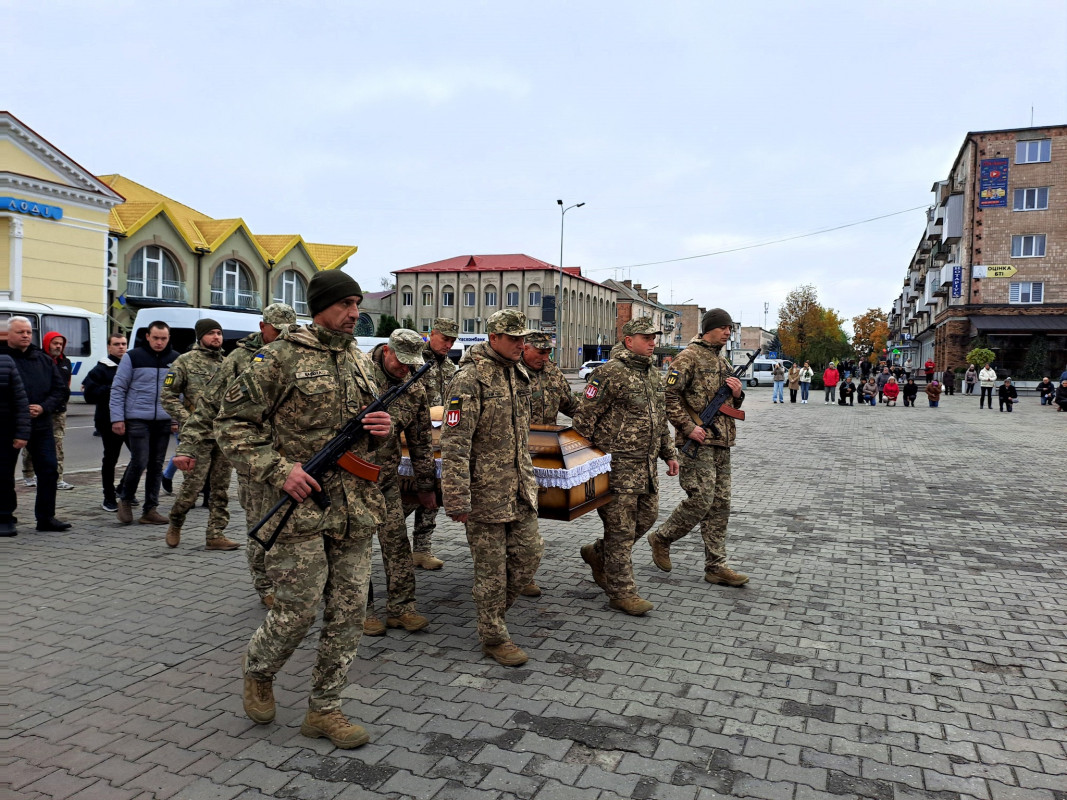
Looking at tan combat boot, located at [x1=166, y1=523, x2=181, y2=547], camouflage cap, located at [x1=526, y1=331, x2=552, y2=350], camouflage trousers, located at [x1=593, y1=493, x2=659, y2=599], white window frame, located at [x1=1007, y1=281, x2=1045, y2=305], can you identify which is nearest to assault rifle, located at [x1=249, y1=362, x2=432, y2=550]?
camouflage cap, located at [x1=526, y1=331, x2=552, y2=350]

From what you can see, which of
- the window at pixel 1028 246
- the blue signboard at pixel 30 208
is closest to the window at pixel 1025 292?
the window at pixel 1028 246

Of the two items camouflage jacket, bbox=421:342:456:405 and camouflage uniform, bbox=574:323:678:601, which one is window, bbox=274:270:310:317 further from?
camouflage uniform, bbox=574:323:678:601

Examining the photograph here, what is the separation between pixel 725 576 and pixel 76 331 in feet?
73.0

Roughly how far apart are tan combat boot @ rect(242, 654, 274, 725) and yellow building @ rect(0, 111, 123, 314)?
31526 millimetres

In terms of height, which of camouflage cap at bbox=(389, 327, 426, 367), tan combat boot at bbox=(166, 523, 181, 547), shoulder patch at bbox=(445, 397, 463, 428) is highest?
camouflage cap at bbox=(389, 327, 426, 367)

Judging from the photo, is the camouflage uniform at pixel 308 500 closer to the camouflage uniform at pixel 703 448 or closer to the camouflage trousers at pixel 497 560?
the camouflage trousers at pixel 497 560

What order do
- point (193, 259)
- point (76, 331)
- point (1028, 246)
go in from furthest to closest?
point (1028, 246) → point (193, 259) → point (76, 331)

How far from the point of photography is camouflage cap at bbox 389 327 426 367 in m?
4.84

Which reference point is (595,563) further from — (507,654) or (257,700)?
(257,700)

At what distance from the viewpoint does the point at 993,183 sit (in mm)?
42719

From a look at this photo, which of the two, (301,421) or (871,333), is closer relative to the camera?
(301,421)

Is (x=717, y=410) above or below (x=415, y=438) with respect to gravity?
above

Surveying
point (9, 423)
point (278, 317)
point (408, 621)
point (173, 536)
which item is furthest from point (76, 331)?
point (408, 621)

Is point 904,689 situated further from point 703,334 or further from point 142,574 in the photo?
point 142,574
